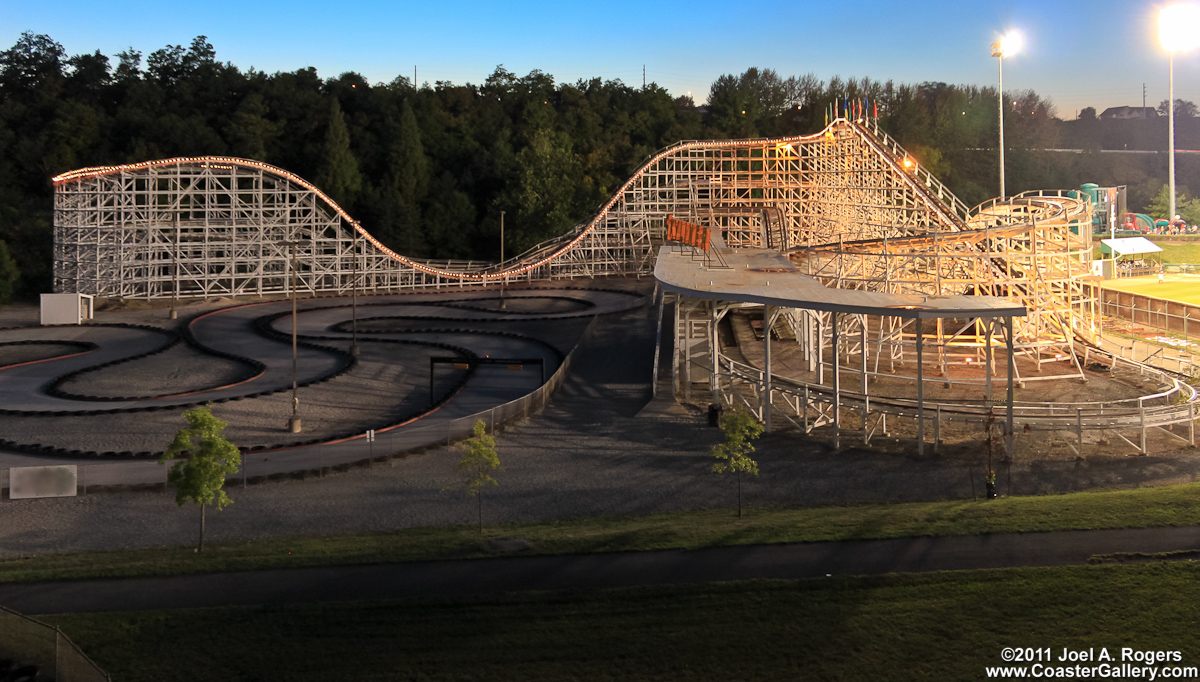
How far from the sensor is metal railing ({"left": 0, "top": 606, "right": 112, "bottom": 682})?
11.2m

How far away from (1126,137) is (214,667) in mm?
192110

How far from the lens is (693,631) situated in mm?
12477

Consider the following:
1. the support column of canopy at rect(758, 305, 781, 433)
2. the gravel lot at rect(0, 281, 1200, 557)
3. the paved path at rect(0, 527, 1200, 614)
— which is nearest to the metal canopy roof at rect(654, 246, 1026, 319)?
the support column of canopy at rect(758, 305, 781, 433)

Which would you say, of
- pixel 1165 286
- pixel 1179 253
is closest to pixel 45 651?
pixel 1165 286

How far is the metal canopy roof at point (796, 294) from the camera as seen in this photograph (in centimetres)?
2142

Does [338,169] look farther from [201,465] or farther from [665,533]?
[665,533]

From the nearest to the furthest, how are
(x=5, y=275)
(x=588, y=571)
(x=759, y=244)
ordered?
(x=588, y=571)
(x=5, y=275)
(x=759, y=244)

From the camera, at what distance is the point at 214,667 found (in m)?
12.0

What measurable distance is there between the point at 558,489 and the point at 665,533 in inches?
186

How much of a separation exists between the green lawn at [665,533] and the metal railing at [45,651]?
3172 millimetres

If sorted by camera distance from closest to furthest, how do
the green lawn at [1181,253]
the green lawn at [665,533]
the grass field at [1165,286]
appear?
1. the green lawn at [665,533]
2. the grass field at [1165,286]
3. the green lawn at [1181,253]

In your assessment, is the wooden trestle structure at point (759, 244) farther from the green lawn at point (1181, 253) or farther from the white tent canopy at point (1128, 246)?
the green lawn at point (1181, 253)

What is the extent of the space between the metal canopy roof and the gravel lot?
3.21 meters

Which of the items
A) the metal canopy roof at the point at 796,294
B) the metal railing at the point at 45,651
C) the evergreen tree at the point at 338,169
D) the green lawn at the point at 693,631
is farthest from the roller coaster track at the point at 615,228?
the metal railing at the point at 45,651
